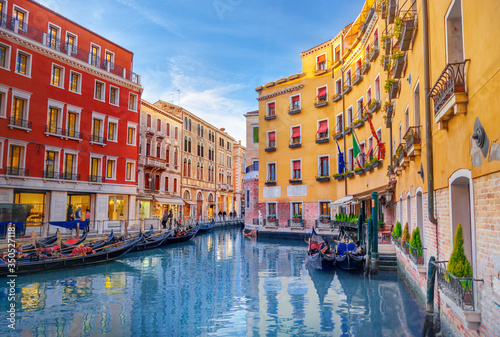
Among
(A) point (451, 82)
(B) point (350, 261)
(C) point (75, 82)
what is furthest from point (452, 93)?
(C) point (75, 82)

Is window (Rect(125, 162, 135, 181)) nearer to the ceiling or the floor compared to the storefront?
nearer to the ceiling

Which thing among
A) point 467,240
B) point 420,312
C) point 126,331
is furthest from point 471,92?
point 126,331

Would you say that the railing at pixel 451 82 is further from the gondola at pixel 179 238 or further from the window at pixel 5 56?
the window at pixel 5 56

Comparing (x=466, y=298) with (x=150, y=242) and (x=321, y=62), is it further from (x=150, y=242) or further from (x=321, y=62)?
(x=321, y=62)

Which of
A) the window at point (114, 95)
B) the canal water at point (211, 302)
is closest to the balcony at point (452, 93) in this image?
the canal water at point (211, 302)

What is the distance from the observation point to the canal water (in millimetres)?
7184

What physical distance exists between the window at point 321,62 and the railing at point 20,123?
18.3 metres

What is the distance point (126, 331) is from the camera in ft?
23.1

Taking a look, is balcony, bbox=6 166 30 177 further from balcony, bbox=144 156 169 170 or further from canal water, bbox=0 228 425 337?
balcony, bbox=144 156 169 170

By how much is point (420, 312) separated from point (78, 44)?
22.8 metres

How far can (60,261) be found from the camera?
13266 mm

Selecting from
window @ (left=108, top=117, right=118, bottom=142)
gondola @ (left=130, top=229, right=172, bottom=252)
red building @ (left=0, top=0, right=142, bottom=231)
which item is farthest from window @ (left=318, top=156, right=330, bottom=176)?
window @ (left=108, top=117, right=118, bottom=142)

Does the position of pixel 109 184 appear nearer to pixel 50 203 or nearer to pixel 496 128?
pixel 50 203

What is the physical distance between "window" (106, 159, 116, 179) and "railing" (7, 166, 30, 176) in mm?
5168
